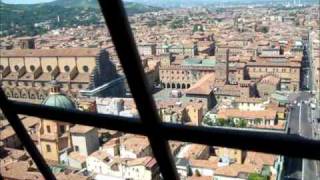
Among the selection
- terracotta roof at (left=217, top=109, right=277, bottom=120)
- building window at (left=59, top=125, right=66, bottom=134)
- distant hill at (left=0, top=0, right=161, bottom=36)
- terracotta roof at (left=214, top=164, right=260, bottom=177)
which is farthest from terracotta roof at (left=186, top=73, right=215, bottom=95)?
distant hill at (left=0, top=0, right=161, bottom=36)

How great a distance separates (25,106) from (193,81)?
1063 centimetres

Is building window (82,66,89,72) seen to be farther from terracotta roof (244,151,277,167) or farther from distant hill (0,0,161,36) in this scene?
distant hill (0,0,161,36)

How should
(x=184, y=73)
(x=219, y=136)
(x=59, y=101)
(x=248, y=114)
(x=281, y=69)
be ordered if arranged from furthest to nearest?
(x=184, y=73) → (x=281, y=69) → (x=248, y=114) → (x=59, y=101) → (x=219, y=136)

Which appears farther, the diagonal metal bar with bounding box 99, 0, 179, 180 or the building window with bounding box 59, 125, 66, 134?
the building window with bounding box 59, 125, 66, 134

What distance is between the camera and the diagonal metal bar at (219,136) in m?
0.30

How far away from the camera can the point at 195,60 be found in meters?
11.3

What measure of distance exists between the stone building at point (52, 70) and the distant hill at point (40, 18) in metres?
5.91

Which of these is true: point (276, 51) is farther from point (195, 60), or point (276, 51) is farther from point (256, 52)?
point (195, 60)

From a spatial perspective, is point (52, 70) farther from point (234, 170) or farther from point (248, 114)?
point (234, 170)

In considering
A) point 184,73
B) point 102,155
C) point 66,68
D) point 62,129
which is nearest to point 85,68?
point 66,68

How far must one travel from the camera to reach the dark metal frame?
30 centimetres

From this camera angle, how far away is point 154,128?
354 millimetres

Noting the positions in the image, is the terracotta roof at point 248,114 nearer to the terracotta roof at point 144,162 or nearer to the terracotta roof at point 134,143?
the terracotta roof at point 134,143

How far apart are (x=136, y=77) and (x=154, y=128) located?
0.05 metres
